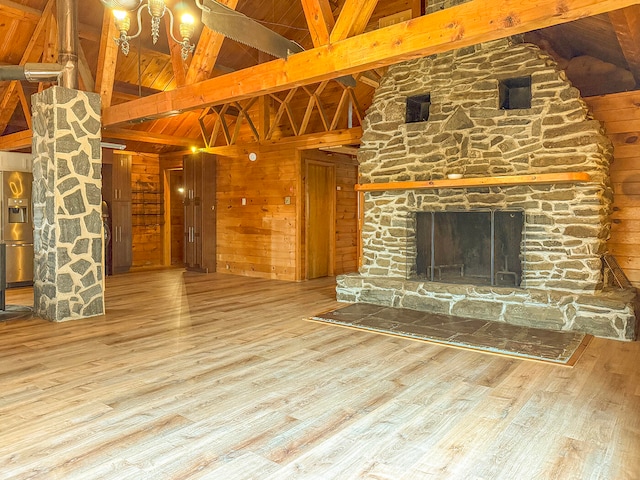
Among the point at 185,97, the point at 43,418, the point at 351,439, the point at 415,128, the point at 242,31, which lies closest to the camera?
the point at 351,439

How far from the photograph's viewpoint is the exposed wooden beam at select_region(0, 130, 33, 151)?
765cm

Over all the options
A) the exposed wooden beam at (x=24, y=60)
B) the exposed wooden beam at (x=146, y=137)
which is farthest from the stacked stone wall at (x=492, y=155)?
the exposed wooden beam at (x=24, y=60)

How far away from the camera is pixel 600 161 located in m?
4.41

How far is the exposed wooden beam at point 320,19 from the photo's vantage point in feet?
12.2

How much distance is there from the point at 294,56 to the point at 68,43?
272 cm

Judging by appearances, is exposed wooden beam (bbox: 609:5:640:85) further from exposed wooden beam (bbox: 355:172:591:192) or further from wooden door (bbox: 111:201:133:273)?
wooden door (bbox: 111:201:133:273)

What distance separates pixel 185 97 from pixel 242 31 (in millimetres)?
1459

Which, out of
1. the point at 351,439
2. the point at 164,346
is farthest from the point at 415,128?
the point at 351,439

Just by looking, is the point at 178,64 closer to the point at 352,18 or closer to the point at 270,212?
the point at 352,18

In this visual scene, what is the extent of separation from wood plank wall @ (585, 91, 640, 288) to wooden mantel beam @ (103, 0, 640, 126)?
2.54 m

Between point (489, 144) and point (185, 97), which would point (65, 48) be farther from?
point (489, 144)

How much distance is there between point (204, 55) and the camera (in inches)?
179

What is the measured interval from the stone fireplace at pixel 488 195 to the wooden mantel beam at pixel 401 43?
1.87 metres

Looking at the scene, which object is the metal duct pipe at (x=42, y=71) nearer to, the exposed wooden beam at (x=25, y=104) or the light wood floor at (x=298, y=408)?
the light wood floor at (x=298, y=408)
